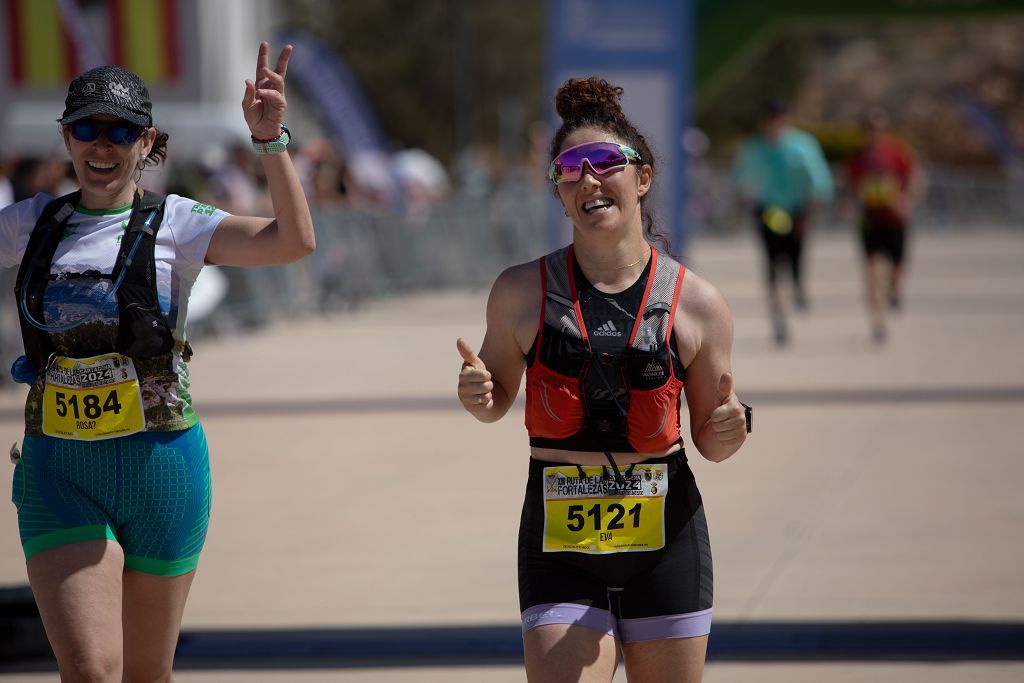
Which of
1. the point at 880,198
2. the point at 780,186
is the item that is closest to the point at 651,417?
the point at 780,186

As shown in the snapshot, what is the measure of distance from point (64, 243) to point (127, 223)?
0.53ft

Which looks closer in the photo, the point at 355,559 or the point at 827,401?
the point at 355,559

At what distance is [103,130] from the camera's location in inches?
135

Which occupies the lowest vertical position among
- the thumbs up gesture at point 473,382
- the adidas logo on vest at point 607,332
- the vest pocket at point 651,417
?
the vest pocket at point 651,417

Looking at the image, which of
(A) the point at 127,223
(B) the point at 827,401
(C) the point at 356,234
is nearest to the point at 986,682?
(A) the point at 127,223

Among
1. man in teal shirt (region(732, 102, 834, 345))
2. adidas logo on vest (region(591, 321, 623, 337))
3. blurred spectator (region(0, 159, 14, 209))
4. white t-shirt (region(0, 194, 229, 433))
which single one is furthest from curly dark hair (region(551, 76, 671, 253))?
man in teal shirt (region(732, 102, 834, 345))

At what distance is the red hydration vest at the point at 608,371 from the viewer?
328 cm

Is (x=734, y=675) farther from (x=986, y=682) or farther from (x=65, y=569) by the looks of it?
(x=65, y=569)

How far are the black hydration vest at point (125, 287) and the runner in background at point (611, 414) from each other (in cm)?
81

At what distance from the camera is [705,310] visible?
3.38 metres

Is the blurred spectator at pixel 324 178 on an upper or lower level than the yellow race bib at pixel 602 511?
upper

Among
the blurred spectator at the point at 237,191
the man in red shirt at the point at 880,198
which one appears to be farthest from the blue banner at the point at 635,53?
the blurred spectator at the point at 237,191

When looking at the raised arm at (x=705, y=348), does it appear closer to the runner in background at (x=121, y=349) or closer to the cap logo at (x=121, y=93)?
the runner in background at (x=121, y=349)

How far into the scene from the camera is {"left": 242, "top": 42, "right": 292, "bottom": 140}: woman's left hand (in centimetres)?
347
